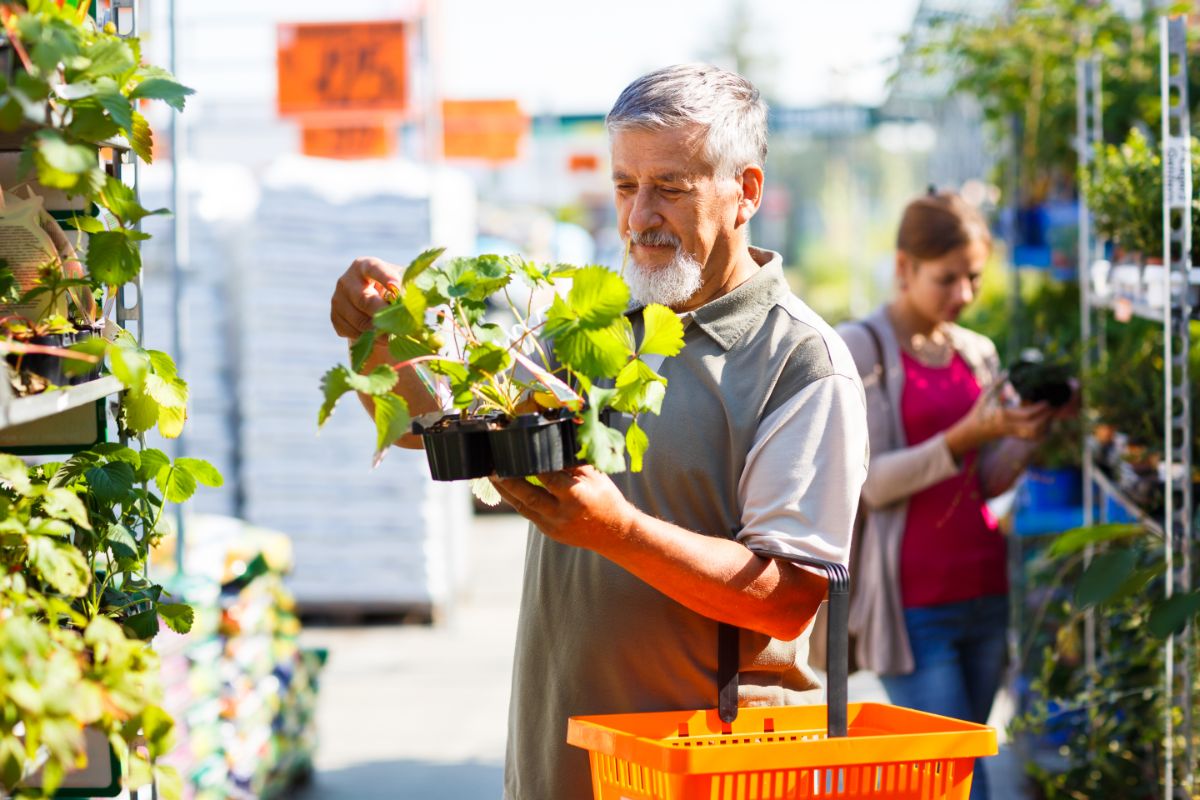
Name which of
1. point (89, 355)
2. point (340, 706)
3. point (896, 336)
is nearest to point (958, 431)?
point (896, 336)

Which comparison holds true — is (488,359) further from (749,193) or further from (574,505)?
(749,193)

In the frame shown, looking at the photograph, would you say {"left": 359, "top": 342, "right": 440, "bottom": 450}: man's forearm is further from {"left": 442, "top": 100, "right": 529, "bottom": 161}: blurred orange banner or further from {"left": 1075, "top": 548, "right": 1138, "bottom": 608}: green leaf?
{"left": 442, "top": 100, "right": 529, "bottom": 161}: blurred orange banner

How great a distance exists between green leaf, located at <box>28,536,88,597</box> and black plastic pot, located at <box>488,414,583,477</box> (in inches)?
17.7

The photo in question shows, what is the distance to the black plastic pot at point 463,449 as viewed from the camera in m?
1.53

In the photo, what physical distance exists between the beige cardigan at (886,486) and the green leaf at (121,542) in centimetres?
184

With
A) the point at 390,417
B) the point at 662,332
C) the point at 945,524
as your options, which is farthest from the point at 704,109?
the point at 945,524

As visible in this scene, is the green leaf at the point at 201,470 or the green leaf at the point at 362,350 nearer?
the green leaf at the point at 362,350

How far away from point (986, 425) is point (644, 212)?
1.44 meters

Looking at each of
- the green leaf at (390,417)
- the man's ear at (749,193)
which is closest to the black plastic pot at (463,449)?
the green leaf at (390,417)

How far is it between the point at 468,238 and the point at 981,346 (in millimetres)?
4174

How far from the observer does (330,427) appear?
633 centimetres

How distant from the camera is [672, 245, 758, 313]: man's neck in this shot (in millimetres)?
2025

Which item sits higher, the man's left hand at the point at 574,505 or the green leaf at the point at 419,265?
the green leaf at the point at 419,265

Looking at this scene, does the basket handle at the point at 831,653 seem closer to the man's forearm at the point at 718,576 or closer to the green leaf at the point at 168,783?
the man's forearm at the point at 718,576
